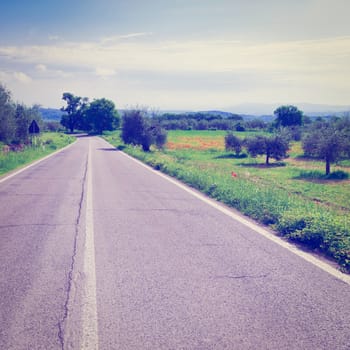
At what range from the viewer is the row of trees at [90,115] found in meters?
109

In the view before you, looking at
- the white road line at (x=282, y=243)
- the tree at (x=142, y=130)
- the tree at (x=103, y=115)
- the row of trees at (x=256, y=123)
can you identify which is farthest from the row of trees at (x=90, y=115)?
the white road line at (x=282, y=243)

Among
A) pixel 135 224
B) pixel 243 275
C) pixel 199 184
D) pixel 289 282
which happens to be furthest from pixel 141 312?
pixel 199 184

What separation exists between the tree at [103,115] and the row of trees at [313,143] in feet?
242

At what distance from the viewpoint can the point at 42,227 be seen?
6742 millimetres

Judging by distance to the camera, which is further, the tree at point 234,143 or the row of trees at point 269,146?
the tree at point 234,143

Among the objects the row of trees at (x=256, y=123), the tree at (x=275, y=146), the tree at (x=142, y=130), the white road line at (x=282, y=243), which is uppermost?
the row of trees at (x=256, y=123)

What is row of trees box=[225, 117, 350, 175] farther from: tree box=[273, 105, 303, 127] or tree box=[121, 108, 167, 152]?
tree box=[273, 105, 303, 127]

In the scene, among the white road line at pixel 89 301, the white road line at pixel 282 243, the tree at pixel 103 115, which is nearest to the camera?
the white road line at pixel 89 301

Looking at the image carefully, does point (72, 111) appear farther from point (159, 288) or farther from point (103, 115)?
point (159, 288)

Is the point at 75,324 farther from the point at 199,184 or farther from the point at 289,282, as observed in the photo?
the point at 199,184

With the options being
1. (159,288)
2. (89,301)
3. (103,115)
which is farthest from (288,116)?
(89,301)

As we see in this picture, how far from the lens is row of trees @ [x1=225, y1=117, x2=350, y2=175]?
82.2 feet

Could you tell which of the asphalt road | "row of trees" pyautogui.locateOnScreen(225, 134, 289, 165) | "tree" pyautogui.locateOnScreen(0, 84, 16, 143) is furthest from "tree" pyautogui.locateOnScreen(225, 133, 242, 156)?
the asphalt road

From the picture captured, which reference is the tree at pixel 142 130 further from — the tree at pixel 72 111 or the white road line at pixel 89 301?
the tree at pixel 72 111
